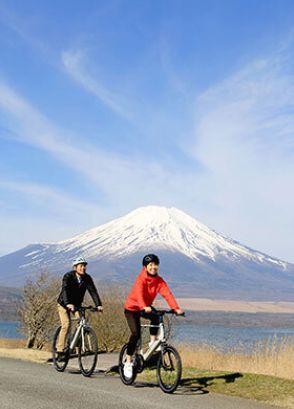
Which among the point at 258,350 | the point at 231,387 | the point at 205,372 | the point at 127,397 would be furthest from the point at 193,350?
the point at 127,397

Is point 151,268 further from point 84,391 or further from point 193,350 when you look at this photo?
point 193,350

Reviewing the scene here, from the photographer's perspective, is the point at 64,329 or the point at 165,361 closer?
the point at 165,361

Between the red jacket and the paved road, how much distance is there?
1.42 meters

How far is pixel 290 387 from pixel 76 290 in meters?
4.74

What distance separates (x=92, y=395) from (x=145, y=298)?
1958mm

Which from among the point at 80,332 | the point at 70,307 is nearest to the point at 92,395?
the point at 80,332

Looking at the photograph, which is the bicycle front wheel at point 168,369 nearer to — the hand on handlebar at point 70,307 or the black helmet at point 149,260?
the black helmet at point 149,260

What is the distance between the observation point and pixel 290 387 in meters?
10.5

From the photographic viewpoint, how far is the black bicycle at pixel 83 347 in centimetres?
1209

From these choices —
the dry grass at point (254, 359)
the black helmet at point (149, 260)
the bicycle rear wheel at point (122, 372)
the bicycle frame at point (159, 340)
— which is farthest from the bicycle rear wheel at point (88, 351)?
the dry grass at point (254, 359)

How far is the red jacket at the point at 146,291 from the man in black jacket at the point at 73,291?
72.3 inches

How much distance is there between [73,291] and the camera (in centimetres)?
1280

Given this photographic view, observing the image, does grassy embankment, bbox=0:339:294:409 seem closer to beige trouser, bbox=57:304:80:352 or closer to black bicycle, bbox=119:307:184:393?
black bicycle, bbox=119:307:184:393

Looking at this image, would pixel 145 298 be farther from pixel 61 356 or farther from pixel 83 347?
pixel 61 356
